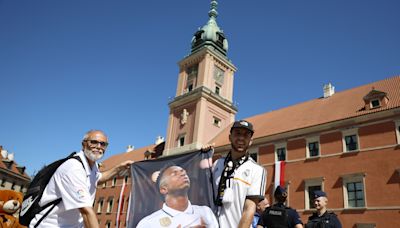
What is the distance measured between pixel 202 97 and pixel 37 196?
31.5 m

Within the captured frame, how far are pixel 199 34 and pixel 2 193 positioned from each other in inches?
1520

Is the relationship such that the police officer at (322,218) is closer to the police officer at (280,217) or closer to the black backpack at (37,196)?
the police officer at (280,217)

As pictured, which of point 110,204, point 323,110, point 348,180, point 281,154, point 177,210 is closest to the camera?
point 177,210

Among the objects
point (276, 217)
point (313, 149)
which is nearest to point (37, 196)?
point (276, 217)

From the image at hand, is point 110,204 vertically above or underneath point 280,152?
underneath

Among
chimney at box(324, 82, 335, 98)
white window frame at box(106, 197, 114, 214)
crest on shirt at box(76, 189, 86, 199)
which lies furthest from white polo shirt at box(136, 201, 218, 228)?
white window frame at box(106, 197, 114, 214)

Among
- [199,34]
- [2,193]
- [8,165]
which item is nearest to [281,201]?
[2,193]

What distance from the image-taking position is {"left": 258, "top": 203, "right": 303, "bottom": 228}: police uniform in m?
5.46

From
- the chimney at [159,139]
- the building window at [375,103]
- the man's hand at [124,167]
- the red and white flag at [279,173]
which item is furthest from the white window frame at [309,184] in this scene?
the chimney at [159,139]

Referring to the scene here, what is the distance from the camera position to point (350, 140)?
2100cm

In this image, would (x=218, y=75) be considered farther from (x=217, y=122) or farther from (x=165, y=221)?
(x=165, y=221)

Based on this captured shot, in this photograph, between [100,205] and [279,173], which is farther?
[100,205]

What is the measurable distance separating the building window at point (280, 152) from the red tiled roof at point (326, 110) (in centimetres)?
130

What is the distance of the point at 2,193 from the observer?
244 inches
